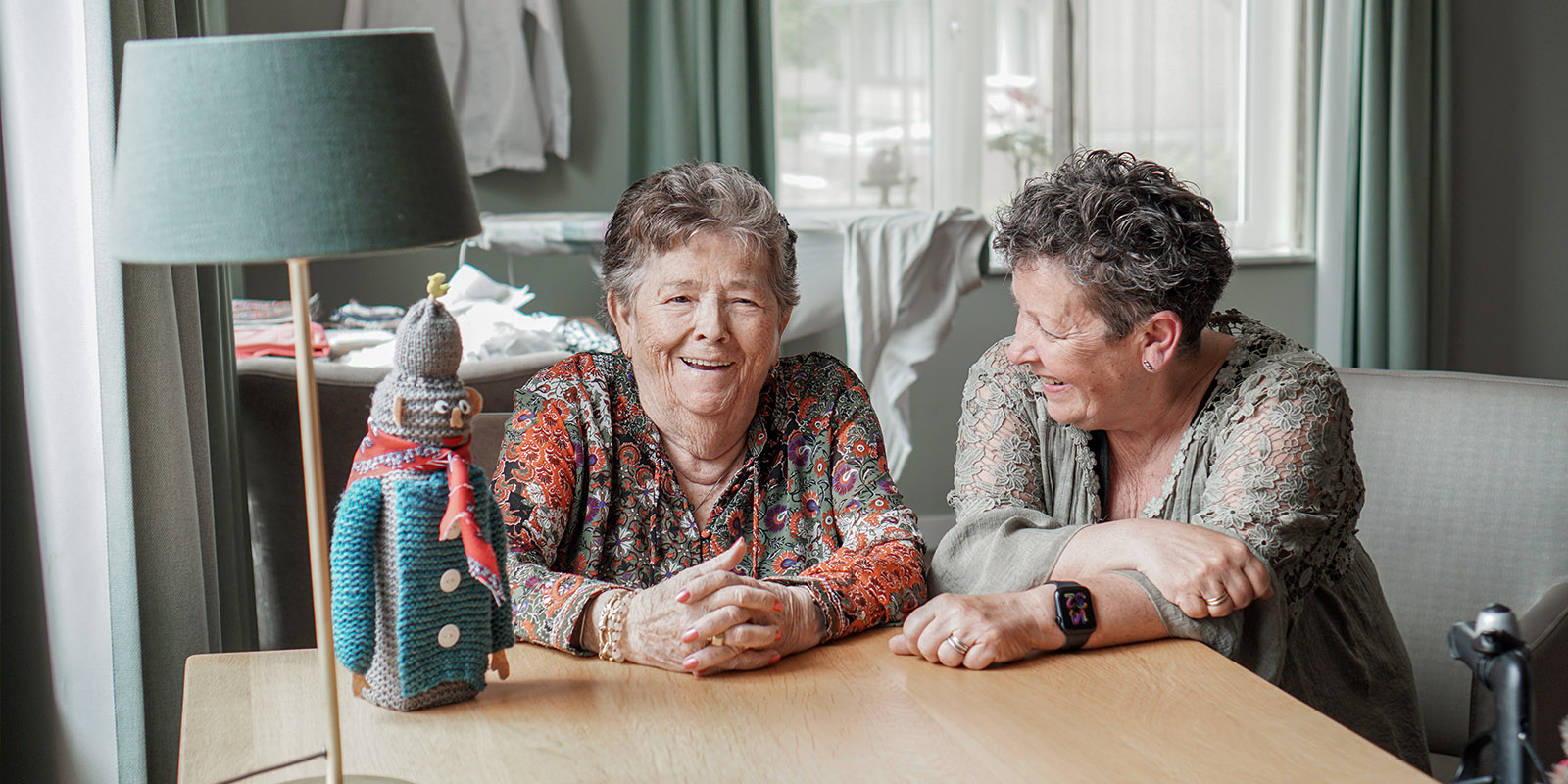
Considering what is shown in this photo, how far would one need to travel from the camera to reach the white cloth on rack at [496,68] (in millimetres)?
3691

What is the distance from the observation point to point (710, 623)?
1.12m

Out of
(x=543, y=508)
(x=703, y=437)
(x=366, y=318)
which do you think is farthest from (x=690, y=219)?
(x=366, y=318)

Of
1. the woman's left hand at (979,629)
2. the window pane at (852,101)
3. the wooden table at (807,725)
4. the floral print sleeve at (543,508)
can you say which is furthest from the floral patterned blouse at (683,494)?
the window pane at (852,101)

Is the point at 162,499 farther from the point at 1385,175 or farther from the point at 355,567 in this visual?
the point at 1385,175

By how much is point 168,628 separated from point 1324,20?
14.4 feet

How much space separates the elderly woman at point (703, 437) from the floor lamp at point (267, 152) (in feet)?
1.97

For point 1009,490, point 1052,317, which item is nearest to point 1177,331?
point 1052,317

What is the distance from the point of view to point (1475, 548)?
5.79ft

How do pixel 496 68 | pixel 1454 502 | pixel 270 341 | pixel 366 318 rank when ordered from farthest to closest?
pixel 496 68, pixel 366 318, pixel 270 341, pixel 1454 502

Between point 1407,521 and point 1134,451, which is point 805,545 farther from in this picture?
point 1407,521

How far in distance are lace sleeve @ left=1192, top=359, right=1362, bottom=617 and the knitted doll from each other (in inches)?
33.2

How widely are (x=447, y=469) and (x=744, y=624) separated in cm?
34

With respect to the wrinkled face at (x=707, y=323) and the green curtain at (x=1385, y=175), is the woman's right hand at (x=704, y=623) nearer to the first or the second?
the wrinkled face at (x=707, y=323)

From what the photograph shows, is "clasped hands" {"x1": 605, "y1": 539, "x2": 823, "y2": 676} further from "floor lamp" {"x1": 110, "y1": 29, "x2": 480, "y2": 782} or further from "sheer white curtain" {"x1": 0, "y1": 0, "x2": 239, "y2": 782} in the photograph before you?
"sheer white curtain" {"x1": 0, "y1": 0, "x2": 239, "y2": 782}
